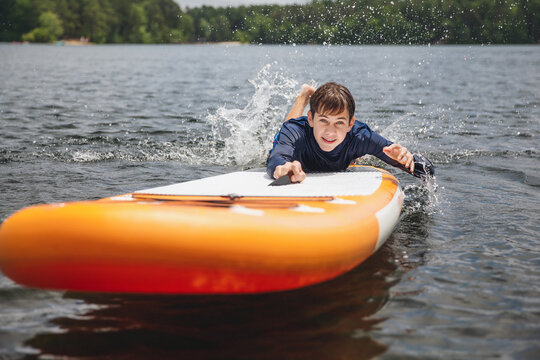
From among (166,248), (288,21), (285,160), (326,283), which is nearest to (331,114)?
(285,160)

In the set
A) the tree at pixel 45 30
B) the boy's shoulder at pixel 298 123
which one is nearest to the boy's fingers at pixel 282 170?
the boy's shoulder at pixel 298 123

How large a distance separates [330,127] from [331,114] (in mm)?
117

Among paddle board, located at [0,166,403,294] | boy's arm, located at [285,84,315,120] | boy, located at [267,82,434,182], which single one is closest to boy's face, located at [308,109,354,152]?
boy, located at [267,82,434,182]

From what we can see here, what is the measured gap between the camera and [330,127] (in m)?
4.42

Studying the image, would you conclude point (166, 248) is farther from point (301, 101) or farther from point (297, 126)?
point (301, 101)

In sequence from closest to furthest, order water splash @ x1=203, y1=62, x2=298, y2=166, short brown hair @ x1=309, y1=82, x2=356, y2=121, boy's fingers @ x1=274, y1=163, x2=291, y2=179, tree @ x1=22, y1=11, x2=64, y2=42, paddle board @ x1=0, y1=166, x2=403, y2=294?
1. paddle board @ x1=0, y1=166, x2=403, y2=294
2. boy's fingers @ x1=274, y1=163, x2=291, y2=179
3. short brown hair @ x1=309, y1=82, x2=356, y2=121
4. water splash @ x1=203, y1=62, x2=298, y2=166
5. tree @ x1=22, y1=11, x2=64, y2=42

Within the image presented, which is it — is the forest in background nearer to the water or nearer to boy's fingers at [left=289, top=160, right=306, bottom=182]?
the water

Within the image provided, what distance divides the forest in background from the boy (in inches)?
471

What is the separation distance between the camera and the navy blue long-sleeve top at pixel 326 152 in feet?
15.0

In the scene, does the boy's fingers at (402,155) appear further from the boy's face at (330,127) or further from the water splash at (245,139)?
the water splash at (245,139)

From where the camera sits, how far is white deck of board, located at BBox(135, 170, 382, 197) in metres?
3.54

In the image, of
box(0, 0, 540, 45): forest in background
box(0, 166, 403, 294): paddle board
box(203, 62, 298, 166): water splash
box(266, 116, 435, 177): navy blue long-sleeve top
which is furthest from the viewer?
box(0, 0, 540, 45): forest in background

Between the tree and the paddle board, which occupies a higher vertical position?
the tree

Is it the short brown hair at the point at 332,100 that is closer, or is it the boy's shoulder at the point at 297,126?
the short brown hair at the point at 332,100
